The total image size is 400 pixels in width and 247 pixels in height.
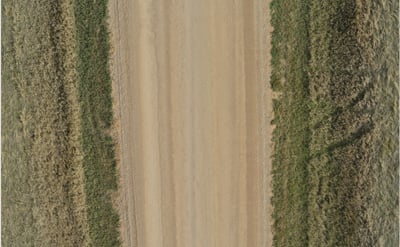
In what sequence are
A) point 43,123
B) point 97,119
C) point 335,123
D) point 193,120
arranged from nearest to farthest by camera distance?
point 335,123 → point 193,120 → point 97,119 → point 43,123

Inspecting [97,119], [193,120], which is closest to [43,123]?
[97,119]

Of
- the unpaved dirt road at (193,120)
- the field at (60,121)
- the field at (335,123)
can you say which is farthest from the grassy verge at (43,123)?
the field at (335,123)

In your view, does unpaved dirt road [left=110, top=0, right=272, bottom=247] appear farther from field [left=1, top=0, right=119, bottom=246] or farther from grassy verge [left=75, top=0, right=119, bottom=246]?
field [left=1, top=0, right=119, bottom=246]

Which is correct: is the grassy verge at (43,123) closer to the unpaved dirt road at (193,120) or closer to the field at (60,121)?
the field at (60,121)

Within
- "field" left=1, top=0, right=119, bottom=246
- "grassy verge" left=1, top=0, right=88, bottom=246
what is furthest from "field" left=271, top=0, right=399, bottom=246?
"grassy verge" left=1, top=0, right=88, bottom=246

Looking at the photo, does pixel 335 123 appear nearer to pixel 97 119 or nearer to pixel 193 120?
pixel 193 120

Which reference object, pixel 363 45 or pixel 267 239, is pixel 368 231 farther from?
pixel 363 45

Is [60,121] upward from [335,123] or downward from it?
upward
